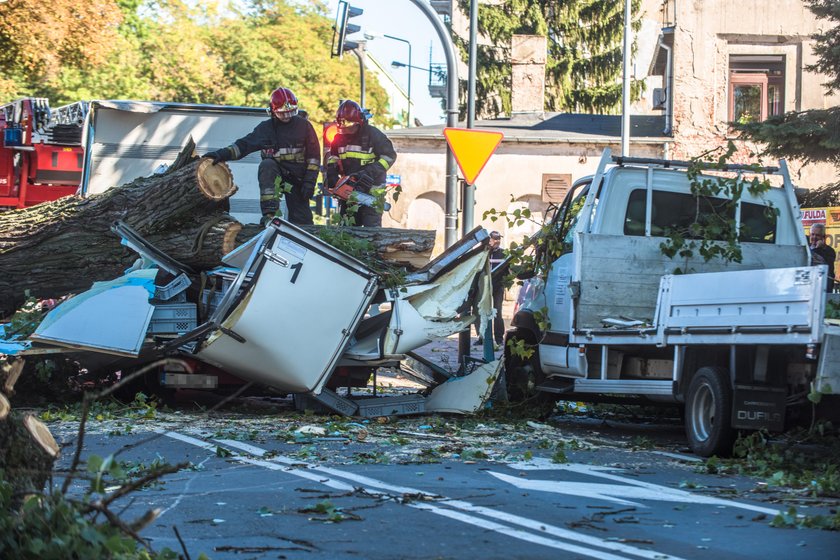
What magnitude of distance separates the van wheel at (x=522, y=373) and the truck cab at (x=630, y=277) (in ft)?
0.05

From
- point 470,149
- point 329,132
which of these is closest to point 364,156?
point 470,149

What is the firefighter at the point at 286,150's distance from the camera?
12.8 meters

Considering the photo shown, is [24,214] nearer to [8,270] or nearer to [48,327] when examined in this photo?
[8,270]

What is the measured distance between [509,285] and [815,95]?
24.7m

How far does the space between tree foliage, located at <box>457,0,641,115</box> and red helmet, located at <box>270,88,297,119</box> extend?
34.2 metres

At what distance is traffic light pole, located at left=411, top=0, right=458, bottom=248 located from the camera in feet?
50.5

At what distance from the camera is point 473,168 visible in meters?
14.3

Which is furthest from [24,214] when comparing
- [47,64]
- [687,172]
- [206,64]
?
[206,64]

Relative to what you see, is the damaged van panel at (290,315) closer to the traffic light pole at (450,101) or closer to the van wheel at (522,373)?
the van wheel at (522,373)

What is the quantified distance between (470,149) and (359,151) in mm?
1672

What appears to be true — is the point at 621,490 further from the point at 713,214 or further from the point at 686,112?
the point at 686,112

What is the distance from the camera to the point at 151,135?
16.8 m

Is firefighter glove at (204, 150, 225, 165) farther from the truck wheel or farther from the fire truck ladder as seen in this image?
the fire truck ladder

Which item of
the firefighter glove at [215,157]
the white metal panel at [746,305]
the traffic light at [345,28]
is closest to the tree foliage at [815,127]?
the traffic light at [345,28]
